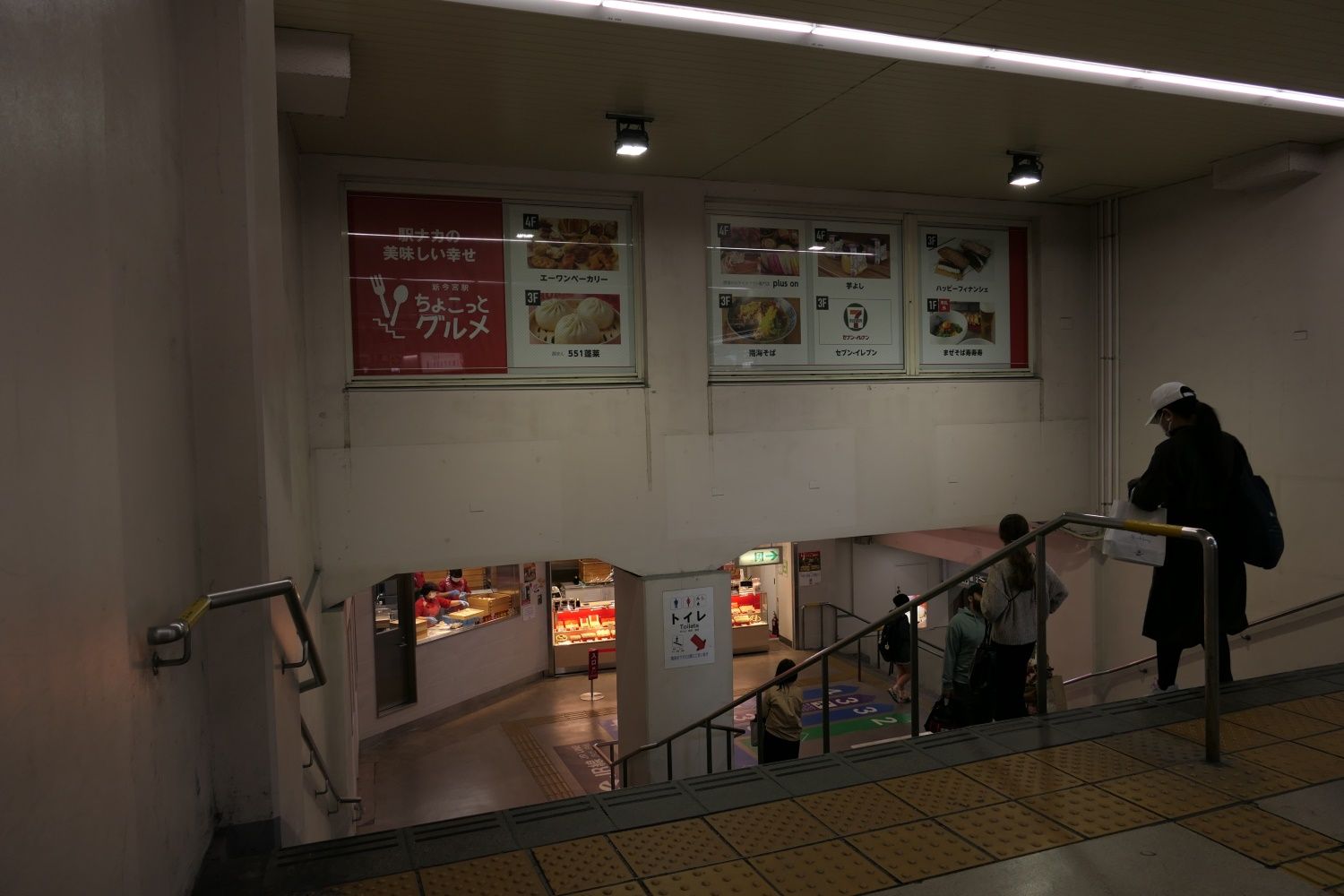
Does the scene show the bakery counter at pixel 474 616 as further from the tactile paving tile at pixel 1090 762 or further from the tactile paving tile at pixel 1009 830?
the tactile paving tile at pixel 1009 830

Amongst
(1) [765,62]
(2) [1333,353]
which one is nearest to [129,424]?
(1) [765,62]

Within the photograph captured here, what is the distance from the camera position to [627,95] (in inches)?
187

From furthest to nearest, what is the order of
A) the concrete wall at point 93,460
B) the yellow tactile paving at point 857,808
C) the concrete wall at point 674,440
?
the concrete wall at point 674,440 < the yellow tactile paving at point 857,808 < the concrete wall at point 93,460

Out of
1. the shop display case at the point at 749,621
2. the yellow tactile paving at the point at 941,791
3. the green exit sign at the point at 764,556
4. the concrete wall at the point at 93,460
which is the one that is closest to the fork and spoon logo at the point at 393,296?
the concrete wall at the point at 93,460

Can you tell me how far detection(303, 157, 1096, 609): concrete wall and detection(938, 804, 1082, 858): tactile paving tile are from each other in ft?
12.9

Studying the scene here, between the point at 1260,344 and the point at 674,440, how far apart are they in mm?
4476

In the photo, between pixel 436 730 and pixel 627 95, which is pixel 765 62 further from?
pixel 436 730

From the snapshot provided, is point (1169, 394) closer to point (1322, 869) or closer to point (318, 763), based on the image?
point (1322, 869)

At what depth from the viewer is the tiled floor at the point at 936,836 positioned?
2.15 metres

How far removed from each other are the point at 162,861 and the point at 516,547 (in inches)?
163

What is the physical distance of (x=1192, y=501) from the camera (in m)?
3.47

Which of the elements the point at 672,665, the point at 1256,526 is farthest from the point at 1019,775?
the point at 672,665

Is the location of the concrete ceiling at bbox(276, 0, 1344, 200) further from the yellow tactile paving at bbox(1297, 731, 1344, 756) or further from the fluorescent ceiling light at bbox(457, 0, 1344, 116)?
the yellow tactile paving at bbox(1297, 731, 1344, 756)

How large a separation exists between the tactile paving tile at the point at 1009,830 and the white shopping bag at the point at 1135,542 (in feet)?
3.95
